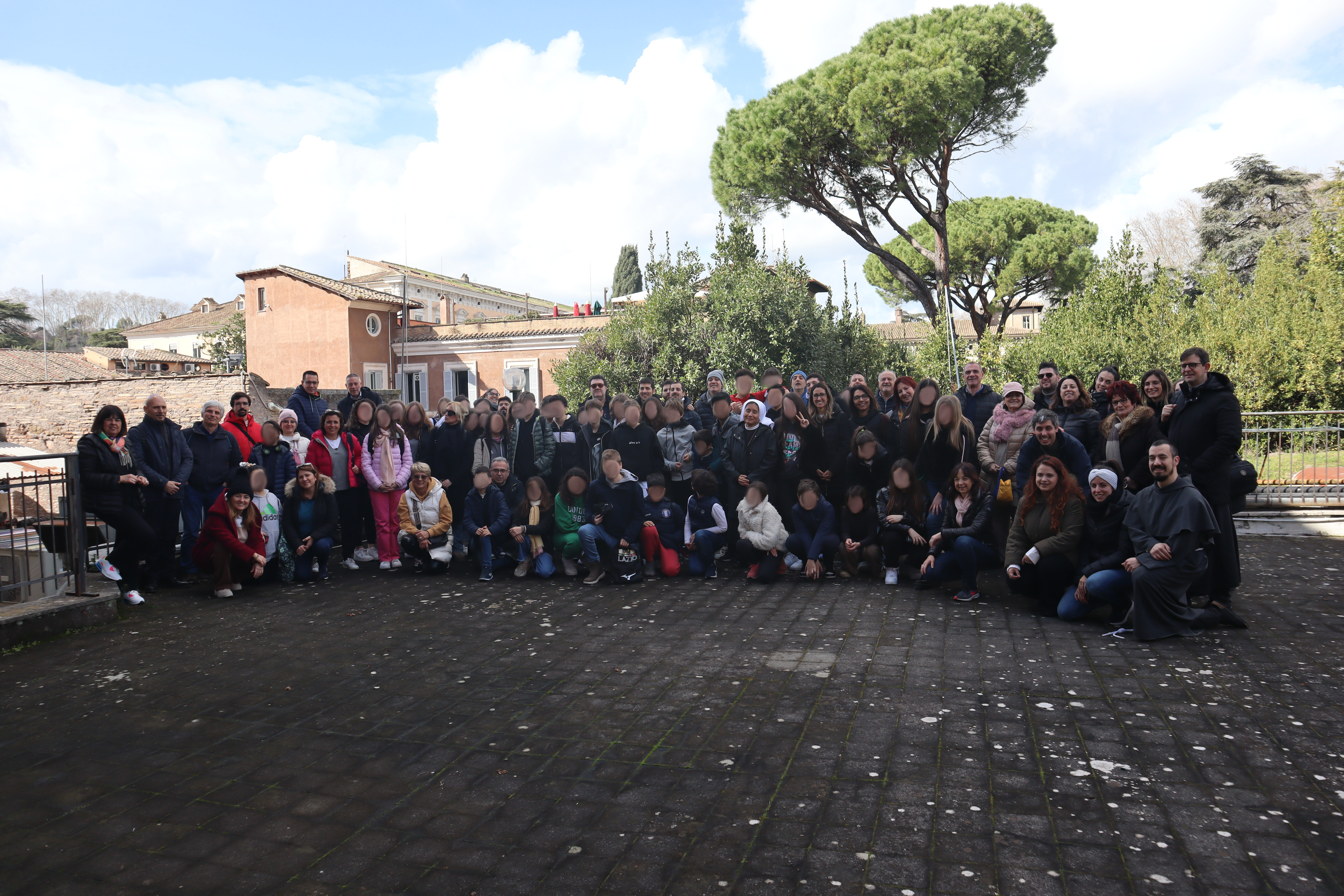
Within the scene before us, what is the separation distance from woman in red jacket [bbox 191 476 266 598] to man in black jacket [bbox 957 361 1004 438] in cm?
714

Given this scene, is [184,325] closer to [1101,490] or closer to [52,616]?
[52,616]

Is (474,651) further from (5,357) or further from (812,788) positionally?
(5,357)

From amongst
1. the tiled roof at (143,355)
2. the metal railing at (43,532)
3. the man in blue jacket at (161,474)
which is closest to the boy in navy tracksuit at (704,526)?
the man in blue jacket at (161,474)

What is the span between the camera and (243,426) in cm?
913

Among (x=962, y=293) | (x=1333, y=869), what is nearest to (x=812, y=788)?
(x=1333, y=869)

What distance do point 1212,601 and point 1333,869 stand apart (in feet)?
12.8

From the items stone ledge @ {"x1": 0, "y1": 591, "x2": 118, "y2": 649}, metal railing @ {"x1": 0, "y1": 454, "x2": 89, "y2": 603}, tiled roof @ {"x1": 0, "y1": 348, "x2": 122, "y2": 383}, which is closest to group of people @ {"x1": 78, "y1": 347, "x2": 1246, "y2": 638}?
metal railing @ {"x1": 0, "y1": 454, "x2": 89, "y2": 603}

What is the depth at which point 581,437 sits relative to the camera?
31.5 feet

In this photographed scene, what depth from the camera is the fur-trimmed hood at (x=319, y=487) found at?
8.78 metres

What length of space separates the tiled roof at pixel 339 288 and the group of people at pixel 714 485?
31.9 m

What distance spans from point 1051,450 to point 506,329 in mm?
36024

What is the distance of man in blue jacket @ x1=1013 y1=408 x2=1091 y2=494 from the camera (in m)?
7.02

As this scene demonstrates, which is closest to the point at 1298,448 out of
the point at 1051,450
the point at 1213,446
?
the point at 1213,446

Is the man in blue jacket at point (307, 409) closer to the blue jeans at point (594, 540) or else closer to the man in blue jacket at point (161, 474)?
the man in blue jacket at point (161, 474)
